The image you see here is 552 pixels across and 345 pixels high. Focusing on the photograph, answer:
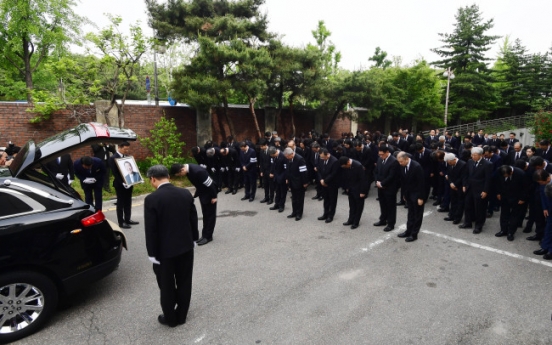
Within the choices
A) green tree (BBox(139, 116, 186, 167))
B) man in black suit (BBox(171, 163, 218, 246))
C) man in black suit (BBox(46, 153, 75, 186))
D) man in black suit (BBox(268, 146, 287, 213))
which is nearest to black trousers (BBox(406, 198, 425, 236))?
man in black suit (BBox(268, 146, 287, 213))

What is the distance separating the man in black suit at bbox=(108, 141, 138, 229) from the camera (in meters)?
7.12

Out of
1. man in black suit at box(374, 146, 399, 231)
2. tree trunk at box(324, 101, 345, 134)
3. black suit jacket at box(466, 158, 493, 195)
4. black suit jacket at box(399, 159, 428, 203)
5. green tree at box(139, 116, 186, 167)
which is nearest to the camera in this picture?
black suit jacket at box(399, 159, 428, 203)

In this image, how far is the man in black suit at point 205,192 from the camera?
6000 millimetres

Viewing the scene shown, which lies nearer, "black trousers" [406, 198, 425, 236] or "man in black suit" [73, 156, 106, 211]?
"black trousers" [406, 198, 425, 236]

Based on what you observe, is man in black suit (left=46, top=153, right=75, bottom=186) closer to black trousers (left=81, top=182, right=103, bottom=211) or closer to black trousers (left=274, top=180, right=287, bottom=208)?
black trousers (left=81, top=182, right=103, bottom=211)

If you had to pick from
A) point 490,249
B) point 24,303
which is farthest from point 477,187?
point 24,303

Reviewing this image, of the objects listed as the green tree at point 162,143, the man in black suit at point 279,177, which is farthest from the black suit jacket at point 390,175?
the green tree at point 162,143

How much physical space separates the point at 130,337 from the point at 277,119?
49.1ft

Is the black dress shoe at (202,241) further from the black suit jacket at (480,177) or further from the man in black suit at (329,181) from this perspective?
the black suit jacket at (480,177)

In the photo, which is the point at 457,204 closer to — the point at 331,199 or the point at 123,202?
the point at 331,199

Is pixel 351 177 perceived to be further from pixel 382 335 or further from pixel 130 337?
pixel 130 337

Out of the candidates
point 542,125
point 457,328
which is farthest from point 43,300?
point 542,125

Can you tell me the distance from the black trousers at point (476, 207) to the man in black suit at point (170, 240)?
19.2 feet

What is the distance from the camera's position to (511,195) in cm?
650
